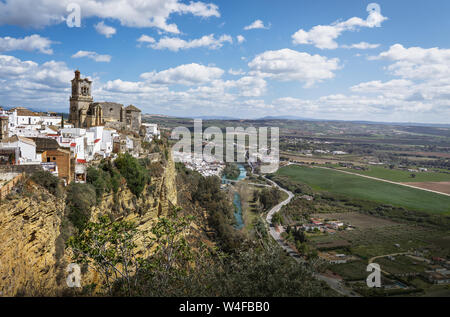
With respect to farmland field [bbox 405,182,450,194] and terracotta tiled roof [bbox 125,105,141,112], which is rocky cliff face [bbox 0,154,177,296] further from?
farmland field [bbox 405,182,450,194]

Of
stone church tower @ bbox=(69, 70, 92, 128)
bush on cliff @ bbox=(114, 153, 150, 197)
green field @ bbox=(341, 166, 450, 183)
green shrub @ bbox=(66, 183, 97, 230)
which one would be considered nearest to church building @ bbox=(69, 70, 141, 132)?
stone church tower @ bbox=(69, 70, 92, 128)

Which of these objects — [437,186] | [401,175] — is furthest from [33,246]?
[401,175]

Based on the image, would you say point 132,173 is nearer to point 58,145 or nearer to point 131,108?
Result: point 58,145

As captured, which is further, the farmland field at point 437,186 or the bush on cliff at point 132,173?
the farmland field at point 437,186

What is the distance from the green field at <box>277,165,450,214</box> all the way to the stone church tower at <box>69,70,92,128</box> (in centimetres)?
3928

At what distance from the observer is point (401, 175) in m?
60.9

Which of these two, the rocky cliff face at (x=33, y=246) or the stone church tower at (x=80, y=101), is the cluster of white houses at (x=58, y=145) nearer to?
the stone church tower at (x=80, y=101)

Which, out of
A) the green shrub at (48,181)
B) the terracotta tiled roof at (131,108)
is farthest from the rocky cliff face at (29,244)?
the terracotta tiled roof at (131,108)

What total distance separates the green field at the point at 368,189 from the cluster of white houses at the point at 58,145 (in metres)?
36.6

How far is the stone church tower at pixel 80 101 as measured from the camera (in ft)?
72.5

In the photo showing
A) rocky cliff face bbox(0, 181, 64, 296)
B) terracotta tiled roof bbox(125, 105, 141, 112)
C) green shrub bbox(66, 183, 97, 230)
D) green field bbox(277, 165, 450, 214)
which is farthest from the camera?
green field bbox(277, 165, 450, 214)

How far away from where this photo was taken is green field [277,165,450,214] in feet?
135

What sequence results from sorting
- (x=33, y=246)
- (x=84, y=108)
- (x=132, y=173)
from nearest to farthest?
(x=33, y=246) → (x=132, y=173) → (x=84, y=108)

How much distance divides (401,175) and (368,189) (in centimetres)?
1577
